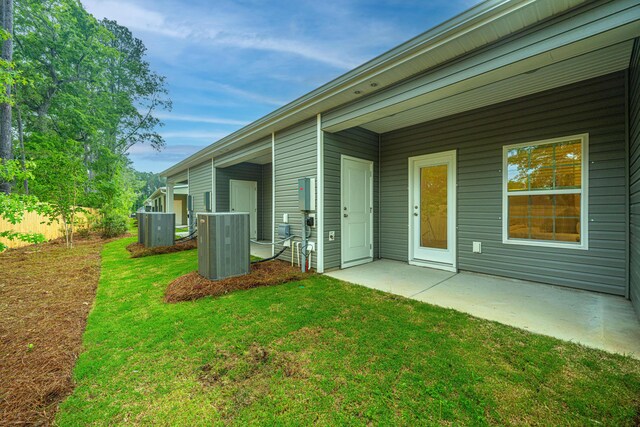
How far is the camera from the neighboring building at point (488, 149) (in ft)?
7.84

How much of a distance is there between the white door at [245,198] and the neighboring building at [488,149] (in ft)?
9.74

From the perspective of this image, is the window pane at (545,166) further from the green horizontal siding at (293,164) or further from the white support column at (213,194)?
the white support column at (213,194)

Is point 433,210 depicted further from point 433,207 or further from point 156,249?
point 156,249

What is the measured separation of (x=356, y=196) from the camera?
197 inches

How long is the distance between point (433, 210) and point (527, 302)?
2.14 metres

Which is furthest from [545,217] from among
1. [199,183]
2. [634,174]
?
[199,183]

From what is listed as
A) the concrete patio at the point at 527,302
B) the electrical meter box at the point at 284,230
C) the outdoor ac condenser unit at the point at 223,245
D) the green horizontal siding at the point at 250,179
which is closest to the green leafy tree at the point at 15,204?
the outdoor ac condenser unit at the point at 223,245

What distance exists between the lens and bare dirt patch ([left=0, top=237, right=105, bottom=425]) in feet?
4.90

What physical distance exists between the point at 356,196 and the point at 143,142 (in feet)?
65.6

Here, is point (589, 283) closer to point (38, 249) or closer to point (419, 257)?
point (419, 257)

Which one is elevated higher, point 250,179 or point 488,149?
point 250,179

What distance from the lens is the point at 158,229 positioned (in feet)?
22.0

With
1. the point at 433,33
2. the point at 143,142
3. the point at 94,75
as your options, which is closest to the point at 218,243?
the point at 433,33

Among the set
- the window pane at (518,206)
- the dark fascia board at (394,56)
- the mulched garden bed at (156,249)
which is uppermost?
the dark fascia board at (394,56)
